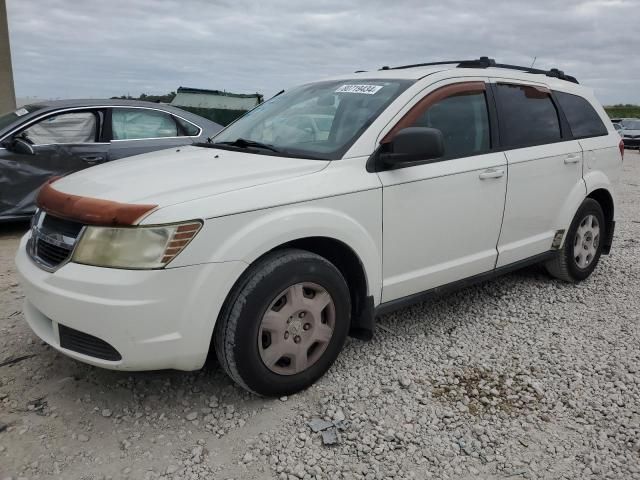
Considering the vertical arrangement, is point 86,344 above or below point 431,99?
below

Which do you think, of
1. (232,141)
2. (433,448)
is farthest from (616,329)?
(232,141)

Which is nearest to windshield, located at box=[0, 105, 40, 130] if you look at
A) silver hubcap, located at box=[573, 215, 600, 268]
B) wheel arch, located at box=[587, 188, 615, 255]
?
silver hubcap, located at box=[573, 215, 600, 268]

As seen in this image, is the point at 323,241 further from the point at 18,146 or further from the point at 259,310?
the point at 18,146

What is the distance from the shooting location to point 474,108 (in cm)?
377

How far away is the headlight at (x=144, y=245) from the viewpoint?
8.01ft

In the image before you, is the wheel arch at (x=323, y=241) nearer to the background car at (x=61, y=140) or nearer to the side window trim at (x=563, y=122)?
the side window trim at (x=563, y=122)

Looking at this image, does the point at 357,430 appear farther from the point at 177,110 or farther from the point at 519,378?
the point at 177,110

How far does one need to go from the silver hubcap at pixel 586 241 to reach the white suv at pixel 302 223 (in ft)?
1.29

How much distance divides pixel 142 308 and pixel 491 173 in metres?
2.39

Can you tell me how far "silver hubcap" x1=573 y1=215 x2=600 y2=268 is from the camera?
4719 mm

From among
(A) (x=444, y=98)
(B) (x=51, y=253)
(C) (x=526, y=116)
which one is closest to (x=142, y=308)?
(B) (x=51, y=253)

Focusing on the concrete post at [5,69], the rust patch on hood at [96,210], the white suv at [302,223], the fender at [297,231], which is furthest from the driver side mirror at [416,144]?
the concrete post at [5,69]

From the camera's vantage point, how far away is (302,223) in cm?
279

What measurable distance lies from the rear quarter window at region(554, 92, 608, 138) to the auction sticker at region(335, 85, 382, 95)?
1813mm
